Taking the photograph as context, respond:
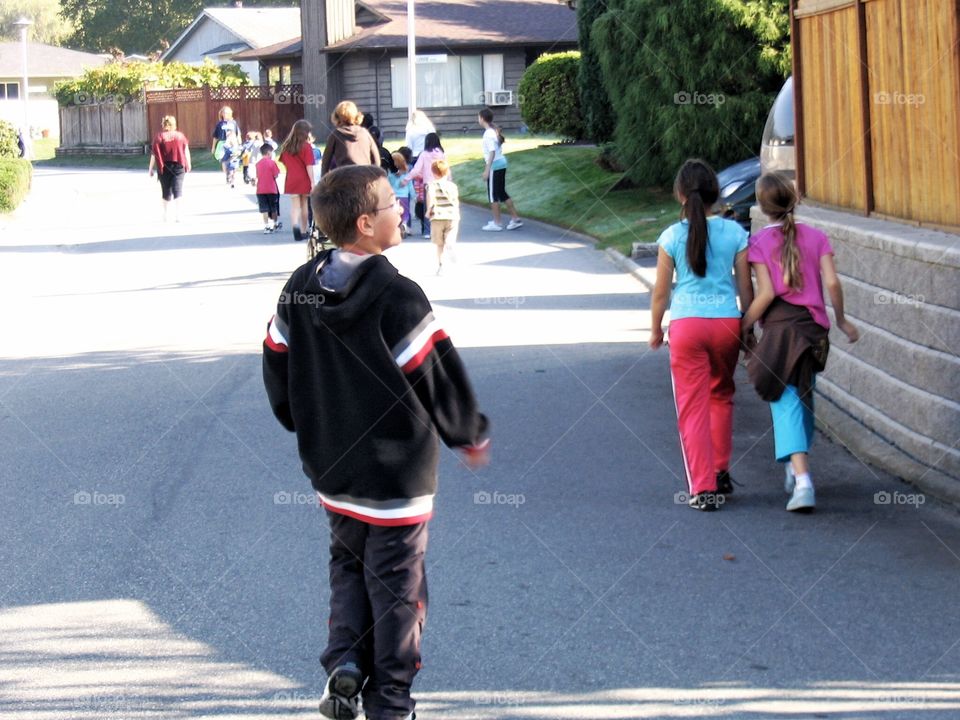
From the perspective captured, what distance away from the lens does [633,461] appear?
8.15 metres

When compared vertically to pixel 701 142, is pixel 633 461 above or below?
below

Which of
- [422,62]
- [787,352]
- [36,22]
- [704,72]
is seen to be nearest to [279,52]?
[422,62]

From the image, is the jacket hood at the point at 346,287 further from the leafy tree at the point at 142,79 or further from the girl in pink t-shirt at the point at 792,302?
the leafy tree at the point at 142,79

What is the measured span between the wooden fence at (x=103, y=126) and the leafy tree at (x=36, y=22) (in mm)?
64005

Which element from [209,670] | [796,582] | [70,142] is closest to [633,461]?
[796,582]

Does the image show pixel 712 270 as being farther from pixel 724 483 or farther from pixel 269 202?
pixel 269 202

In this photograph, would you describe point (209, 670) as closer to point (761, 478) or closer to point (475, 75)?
point (761, 478)

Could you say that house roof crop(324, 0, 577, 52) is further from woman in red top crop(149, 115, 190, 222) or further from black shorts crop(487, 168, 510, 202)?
black shorts crop(487, 168, 510, 202)

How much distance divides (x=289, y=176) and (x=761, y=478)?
38.4ft

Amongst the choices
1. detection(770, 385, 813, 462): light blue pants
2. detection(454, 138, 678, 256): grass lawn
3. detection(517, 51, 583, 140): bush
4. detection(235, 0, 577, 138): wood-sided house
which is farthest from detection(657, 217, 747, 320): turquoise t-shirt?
detection(235, 0, 577, 138): wood-sided house

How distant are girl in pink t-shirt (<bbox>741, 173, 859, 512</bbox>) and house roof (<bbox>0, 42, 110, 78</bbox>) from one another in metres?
80.5

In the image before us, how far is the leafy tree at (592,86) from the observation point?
87.5 feet

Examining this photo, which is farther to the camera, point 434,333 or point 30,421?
point 30,421

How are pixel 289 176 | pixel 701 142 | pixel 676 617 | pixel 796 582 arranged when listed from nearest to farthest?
pixel 676 617, pixel 796 582, pixel 289 176, pixel 701 142
